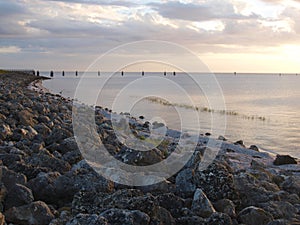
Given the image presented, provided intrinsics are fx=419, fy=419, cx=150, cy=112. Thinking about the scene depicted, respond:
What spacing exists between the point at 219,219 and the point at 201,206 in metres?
0.42

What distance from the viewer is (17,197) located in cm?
488

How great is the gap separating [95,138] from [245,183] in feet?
13.6

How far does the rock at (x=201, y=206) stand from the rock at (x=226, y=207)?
20 cm

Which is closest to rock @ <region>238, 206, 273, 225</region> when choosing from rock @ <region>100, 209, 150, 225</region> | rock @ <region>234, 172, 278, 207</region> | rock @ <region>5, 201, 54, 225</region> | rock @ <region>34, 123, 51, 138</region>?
rock @ <region>234, 172, 278, 207</region>

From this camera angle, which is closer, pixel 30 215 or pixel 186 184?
pixel 30 215

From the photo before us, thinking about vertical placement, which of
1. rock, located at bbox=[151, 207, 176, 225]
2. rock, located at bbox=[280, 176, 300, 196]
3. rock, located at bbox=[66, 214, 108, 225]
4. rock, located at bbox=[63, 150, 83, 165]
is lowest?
rock, located at bbox=[280, 176, 300, 196]

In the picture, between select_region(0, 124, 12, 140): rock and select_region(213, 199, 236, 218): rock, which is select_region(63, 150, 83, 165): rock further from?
select_region(213, 199, 236, 218): rock

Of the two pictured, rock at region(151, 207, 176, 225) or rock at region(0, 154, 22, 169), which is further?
rock at region(0, 154, 22, 169)

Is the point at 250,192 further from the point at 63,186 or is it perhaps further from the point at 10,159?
the point at 10,159

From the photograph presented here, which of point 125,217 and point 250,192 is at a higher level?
point 125,217

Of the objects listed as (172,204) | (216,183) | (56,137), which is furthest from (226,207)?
(56,137)

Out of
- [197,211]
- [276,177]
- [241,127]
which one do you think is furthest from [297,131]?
[197,211]

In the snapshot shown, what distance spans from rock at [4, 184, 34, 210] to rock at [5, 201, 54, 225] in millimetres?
284

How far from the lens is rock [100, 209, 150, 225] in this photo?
4.11m
